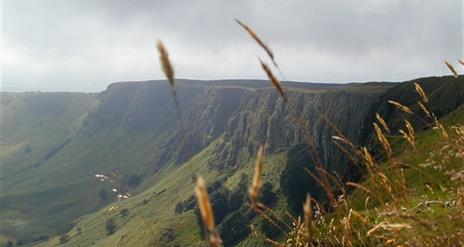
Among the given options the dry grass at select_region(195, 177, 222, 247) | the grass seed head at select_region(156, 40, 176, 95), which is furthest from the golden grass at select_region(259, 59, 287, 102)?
the dry grass at select_region(195, 177, 222, 247)

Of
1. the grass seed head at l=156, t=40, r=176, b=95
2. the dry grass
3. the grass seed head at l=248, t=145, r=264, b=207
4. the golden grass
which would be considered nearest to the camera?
the dry grass

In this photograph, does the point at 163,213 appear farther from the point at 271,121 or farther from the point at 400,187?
the point at 400,187

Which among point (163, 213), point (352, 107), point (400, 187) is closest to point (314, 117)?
point (352, 107)

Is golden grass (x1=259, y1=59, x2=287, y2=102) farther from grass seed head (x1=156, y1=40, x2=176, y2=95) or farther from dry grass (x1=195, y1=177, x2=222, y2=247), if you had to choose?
dry grass (x1=195, y1=177, x2=222, y2=247)

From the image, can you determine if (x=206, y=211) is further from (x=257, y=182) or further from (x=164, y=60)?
(x=164, y=60)

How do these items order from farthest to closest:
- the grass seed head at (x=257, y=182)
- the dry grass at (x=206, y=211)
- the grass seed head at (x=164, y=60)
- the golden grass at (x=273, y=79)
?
1. the golden grass at (x=273, y=79)
2. the grass seed head at (x=164, y=60)
3. the grass seed head at (x=257, y=182)
4. the dry grass at (x=206, y=211)

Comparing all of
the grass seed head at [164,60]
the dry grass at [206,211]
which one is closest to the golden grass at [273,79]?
the grass seed head at [164,60]

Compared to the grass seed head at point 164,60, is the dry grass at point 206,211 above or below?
below

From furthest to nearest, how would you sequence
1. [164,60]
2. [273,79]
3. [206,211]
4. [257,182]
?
[273,79]
[164,60]
[257,182]
[206,211]

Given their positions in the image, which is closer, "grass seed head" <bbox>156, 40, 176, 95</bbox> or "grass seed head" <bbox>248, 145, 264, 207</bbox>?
"grass seed head" <bbox>248, 145, 264, 207</bbox>

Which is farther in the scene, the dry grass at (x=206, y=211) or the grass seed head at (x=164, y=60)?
the grass seed head at (x=164, y=60)

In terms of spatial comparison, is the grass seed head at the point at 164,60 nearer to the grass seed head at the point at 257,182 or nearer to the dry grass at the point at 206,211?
the grass seed head at the point at 257,182

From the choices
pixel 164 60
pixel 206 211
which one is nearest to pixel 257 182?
pixel 206 211
